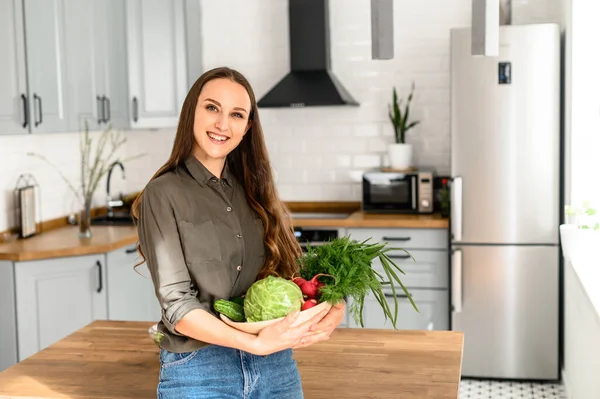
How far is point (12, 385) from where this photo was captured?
2.33m

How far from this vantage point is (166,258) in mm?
1937

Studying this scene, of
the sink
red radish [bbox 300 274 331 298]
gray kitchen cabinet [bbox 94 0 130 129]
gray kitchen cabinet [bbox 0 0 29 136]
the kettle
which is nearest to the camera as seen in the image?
red radish [bbox 300 274 331 298]

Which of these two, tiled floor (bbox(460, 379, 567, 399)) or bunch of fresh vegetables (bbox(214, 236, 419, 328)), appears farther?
tiled floor (bbox(460, 379, 567, 399))

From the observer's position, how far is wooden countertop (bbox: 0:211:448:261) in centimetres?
424

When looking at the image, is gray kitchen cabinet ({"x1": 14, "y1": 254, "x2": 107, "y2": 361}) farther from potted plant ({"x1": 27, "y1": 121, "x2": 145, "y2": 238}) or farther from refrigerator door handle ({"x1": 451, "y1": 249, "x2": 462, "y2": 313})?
refrigerator door handle ({"x1": 451, "y1": 249, "x2": 462, "y2": 313})

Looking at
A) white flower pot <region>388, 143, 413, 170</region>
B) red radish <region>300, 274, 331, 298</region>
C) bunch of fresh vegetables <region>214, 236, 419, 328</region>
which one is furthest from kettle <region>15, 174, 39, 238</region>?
red radish <region>300, 274, 331, 298</region>

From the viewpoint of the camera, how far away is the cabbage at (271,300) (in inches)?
74.3

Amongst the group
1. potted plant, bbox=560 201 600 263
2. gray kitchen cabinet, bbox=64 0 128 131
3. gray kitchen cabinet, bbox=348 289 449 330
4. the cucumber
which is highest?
gray kitchen cabinet, bbox=64 0 128 131

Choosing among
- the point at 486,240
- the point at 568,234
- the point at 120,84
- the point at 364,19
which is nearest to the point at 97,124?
the point at 120,84

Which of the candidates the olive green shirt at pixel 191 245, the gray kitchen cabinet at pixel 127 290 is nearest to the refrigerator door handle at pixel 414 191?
the gray kitchen cabinet at pixel 127 290

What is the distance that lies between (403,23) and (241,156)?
359 centimetres

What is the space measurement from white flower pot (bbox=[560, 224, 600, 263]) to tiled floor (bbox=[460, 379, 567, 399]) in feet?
3.66

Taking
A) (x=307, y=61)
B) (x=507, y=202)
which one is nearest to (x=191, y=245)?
(x=507, y=202)

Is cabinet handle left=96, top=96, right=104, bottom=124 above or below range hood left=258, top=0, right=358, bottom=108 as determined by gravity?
below
